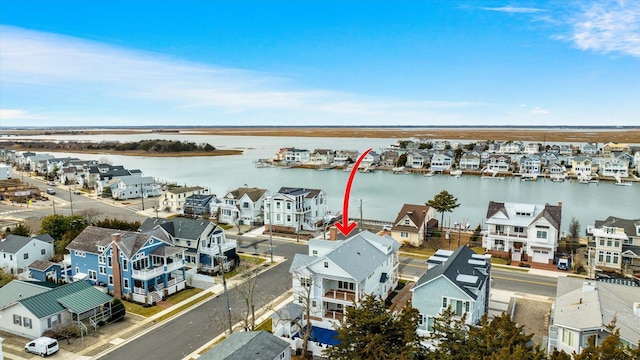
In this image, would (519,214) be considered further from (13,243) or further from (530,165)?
(530,165)

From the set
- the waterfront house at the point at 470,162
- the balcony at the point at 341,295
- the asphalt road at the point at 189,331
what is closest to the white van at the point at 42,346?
the asphalt road at the point at 189,331

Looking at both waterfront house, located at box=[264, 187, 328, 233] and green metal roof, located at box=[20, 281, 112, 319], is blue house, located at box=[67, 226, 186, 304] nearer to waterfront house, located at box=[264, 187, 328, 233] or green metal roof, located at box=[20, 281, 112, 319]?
green metal roof, located at box=[20, 281, 112, 319]

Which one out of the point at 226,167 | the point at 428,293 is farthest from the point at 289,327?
the point at 226,167

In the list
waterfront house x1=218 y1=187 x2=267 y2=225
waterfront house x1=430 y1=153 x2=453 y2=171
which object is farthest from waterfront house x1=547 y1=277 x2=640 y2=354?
waterfront house x1=430 y1=153 x2=453 y2=171

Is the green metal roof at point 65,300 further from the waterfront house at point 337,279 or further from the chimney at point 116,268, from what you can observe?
the waterfront house at point 337,279

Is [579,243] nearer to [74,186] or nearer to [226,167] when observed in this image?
[74,186]

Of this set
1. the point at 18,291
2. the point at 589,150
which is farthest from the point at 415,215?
the point at 589,150
